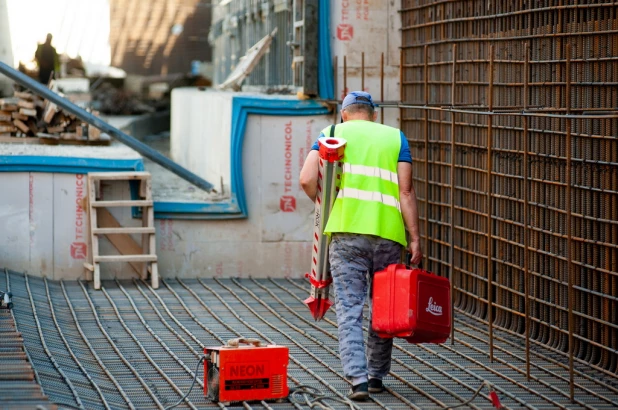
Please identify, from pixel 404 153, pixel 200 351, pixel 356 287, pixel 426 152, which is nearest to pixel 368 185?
pixel 404 153

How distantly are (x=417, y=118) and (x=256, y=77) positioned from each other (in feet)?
26.1

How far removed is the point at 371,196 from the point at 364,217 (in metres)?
0.15

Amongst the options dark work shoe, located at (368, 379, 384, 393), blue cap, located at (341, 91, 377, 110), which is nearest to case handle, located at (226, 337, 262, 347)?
dark work shoe, located at (368, 379, 384, 393)

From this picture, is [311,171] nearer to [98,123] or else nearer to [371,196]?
[371,196]

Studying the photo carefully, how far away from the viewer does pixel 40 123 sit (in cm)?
1669

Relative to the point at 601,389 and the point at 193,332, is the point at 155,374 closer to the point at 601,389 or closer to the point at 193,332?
the point at 193,332

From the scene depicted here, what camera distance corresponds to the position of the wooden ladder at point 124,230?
12672mm

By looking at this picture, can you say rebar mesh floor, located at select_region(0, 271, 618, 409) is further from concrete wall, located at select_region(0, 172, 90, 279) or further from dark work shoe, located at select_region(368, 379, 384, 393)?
concrete wall, located at select_region(0, 172, 90, 279)

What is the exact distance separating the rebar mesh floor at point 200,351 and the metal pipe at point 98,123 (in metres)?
2.10

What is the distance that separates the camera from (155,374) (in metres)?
8.58

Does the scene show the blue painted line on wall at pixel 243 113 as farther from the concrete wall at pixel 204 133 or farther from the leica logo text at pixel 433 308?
the leica logo text at pixel 433 308

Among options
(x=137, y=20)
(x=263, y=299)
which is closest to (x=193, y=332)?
(x=263, y=299)

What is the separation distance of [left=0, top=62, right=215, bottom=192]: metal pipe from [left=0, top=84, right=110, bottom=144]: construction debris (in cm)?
169

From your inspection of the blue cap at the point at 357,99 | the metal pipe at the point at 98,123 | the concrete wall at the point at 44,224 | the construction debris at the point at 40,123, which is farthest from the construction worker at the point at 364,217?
the construction debris at the point at 40,123
